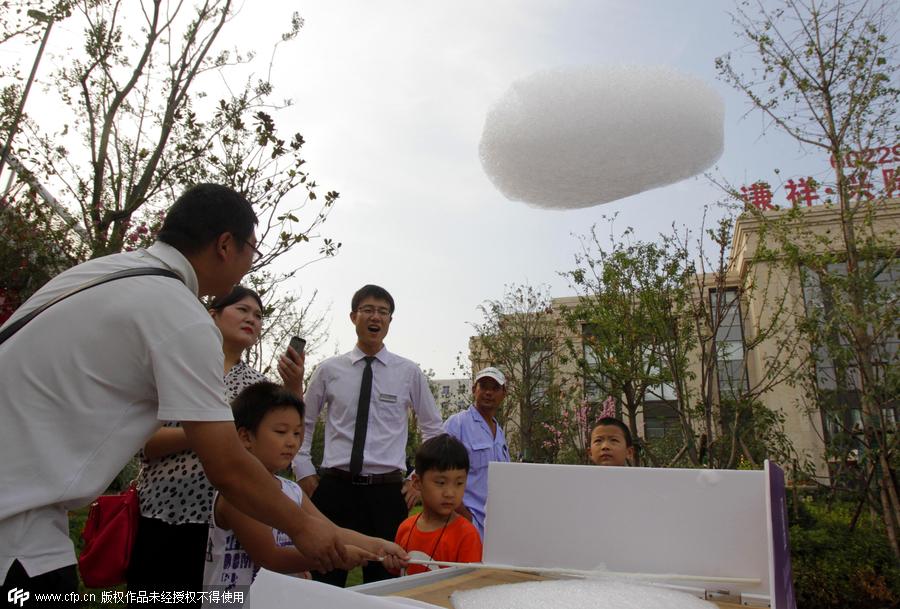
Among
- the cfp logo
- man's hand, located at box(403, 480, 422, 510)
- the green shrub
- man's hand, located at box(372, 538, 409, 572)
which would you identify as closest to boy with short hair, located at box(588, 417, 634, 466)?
man's hand, located at box(403, 480, 422, 510)

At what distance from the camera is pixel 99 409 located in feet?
4.79

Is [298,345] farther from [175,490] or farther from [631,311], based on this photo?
[631,311]

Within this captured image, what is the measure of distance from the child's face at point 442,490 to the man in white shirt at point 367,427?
2.09ft

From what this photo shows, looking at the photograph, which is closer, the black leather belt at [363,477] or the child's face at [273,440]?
the child's face at [273,440]

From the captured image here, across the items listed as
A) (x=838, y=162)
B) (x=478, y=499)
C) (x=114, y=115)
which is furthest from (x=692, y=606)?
(x=114, y=115)

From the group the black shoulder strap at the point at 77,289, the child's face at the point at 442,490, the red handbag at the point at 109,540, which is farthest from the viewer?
the child's face at the point at 442,490

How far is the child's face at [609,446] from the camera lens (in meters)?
3.52

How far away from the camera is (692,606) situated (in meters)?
1.15

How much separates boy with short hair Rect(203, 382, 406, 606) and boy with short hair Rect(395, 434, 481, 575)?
569mm

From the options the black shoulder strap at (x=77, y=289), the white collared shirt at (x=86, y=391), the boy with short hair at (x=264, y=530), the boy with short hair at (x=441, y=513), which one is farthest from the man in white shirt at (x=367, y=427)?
the black shoulder strap at (x=77, y=289)

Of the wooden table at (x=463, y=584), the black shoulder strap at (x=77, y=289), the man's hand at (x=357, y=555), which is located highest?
the black shoulder strap at (x=77, y=289)

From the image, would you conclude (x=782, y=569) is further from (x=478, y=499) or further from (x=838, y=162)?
(x=838, y=162)

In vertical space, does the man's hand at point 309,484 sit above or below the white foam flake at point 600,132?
below

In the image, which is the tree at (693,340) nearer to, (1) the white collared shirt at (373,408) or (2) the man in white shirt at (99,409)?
(1) the white collared shirt at (373,408)
